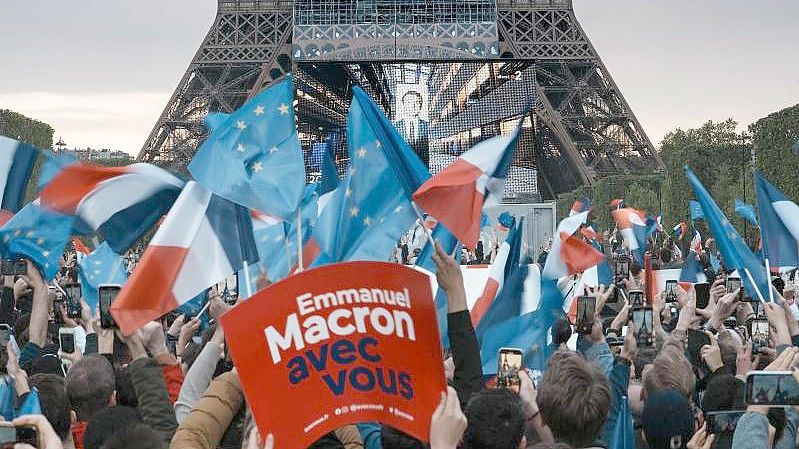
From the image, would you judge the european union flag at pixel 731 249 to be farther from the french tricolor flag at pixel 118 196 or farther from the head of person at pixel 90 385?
the head of person at pixel 90 385

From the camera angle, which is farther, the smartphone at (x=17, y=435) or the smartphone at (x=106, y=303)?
the smartphone at (x=106, y=303)

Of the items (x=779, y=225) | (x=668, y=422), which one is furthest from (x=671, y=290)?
(x=668, y=422)

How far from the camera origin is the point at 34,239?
22.9 ft

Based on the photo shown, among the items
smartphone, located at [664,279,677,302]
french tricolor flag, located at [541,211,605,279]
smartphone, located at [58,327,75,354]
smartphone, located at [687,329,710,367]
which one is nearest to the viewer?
smartphone, located at [58,327,75,354]

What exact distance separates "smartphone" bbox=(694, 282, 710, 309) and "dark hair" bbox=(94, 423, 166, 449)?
14.4ft

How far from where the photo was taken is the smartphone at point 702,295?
6.95 meters

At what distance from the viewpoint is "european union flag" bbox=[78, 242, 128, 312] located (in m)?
8.88

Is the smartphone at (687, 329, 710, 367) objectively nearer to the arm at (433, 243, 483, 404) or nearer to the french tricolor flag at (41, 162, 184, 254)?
the french tricolor flag at (41, 162, 184, 254)

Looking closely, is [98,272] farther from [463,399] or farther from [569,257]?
[463,399]

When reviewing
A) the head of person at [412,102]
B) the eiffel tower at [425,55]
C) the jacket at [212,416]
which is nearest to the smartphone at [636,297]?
the jacket at [212,416]

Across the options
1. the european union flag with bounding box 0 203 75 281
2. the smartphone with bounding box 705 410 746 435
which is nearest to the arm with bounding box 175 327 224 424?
the smartphone with bounding box 705 410 746 435

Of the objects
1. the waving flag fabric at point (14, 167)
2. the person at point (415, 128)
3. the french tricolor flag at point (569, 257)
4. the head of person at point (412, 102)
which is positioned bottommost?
the french tricolor flag at point (569, 257)

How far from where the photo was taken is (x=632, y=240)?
42.1ft

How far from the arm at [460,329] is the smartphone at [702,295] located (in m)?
3.42
